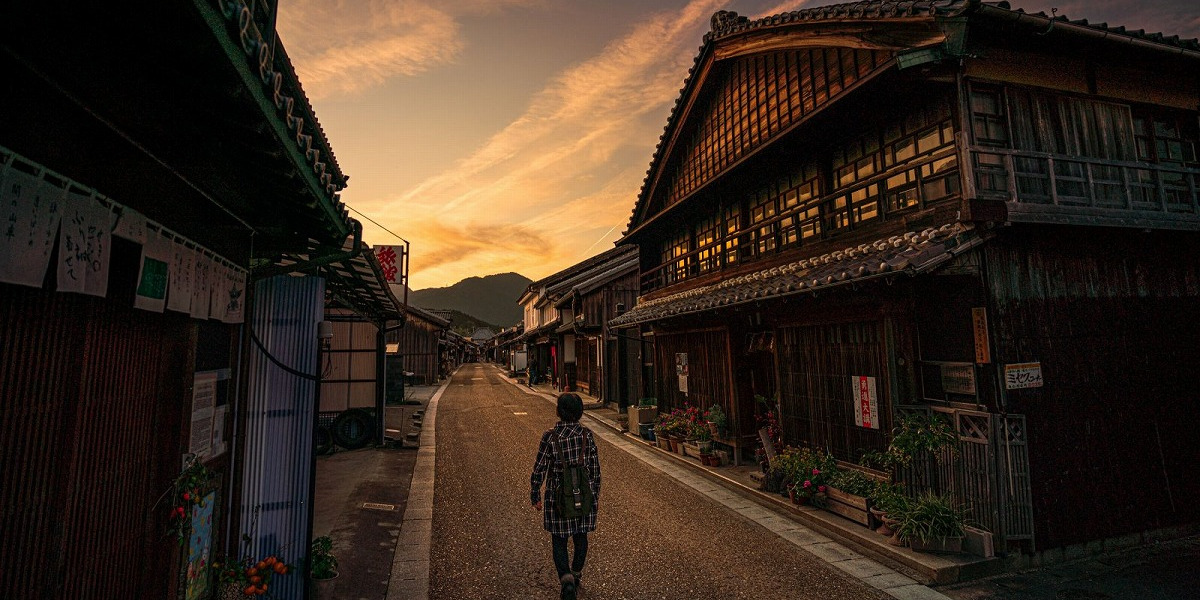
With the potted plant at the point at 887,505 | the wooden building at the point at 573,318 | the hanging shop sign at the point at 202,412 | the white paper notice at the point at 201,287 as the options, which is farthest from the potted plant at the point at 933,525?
the wooden building at the point at 573,318

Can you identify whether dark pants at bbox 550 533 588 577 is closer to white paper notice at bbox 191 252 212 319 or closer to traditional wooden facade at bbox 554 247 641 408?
white paper notice at bbox 191 252 212 319

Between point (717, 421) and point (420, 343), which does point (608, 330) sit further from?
point (420, 343)

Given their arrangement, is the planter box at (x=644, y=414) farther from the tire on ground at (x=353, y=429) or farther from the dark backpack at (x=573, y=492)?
the dark backpack at (x=573, y=492)

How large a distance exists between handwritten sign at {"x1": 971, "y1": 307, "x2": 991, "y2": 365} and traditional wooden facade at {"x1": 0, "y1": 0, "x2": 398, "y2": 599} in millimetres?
8151

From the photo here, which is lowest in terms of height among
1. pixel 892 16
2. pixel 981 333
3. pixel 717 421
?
pixel 717 421

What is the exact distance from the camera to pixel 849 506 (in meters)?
7.88

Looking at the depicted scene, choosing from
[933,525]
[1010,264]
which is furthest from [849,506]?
[1010,264]

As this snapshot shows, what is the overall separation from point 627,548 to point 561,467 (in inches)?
92.2

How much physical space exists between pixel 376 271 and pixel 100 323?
580 centimetres

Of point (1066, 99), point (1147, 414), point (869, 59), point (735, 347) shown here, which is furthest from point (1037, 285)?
point (735, 347)

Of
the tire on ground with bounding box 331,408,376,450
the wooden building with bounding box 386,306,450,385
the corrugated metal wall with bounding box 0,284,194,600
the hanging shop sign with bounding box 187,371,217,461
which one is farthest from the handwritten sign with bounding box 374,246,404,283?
the corrugated metal wall with bounding box 0,284,194,600

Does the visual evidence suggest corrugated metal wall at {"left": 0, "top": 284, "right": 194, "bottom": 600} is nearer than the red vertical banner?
Yes

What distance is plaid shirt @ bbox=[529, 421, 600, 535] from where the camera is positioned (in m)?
5.65

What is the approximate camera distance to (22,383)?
2664mm
